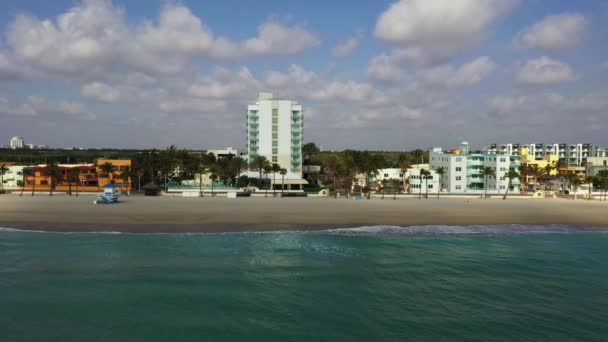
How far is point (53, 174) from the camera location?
7894 centimetres

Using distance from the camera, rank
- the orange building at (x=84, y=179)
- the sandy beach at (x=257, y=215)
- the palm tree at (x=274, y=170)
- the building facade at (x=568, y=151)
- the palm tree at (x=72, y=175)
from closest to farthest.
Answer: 1. the sandy beach at (x=257, y=215)
2. the palm tree at (x=72, y=175)
3. the palm tree at (x=274, y=170)
4. the orange building at (x=84, y=179)
5. the building facade at (x=568, y=151)

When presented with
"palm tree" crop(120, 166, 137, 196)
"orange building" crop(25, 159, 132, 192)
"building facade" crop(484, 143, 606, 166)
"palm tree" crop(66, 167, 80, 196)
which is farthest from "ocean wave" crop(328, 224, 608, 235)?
"building facade" crop(484, 143, 606, 166)

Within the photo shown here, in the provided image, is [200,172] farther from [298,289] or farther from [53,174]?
[298,289]

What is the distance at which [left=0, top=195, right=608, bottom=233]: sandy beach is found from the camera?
42.6 metres

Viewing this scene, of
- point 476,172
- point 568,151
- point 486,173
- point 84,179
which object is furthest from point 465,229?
point 568,151

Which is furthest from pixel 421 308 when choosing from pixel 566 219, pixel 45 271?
pixel 566 219

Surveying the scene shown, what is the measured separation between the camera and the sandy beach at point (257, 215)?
140 feet

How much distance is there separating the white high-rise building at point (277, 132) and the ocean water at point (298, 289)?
67097 millimetres

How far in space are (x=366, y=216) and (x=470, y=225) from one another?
10.7m

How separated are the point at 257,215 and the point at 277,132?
190 feet

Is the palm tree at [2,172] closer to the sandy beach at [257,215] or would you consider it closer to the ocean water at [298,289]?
the sandy beach at [257,215]

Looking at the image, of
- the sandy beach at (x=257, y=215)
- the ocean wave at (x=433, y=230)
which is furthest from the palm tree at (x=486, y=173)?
the ocean wave at (x=433, y=230)

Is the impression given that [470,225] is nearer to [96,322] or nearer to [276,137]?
[96,322]

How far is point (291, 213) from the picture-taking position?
165ft
